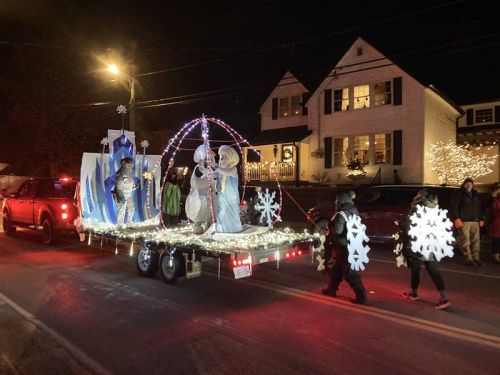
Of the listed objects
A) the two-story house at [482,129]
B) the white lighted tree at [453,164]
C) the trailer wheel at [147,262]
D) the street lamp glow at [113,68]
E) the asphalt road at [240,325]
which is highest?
the street lamp glow at [113,68]

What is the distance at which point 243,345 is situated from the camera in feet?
17.6

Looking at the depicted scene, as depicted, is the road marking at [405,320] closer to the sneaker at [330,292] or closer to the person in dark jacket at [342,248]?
the sneaker at [330,292]

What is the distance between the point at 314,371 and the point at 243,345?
99 cm

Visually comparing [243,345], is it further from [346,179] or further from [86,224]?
[346,179]

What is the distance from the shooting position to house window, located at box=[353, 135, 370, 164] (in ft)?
80.6

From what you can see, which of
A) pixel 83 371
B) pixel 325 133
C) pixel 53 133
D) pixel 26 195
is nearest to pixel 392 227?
pixel 83 371

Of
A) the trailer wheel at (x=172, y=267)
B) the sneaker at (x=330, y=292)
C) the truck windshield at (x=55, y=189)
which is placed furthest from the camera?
the truck windshield at (x=55, y=189)

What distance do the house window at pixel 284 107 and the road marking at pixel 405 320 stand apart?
21641 mm

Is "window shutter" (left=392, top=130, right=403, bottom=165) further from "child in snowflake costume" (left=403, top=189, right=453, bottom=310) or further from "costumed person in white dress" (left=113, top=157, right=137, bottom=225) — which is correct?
"child in snowflake costume" (left=403, top=189, right=453, bottom=310)

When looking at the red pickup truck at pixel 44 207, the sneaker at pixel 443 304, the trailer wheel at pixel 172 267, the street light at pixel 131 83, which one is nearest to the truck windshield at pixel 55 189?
the red pickup truck at pixel 44 207

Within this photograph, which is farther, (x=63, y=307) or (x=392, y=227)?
(x=392, y=227)

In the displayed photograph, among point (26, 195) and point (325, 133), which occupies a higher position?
point (325, 133)

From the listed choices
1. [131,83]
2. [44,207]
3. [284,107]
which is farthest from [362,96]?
[44,207]

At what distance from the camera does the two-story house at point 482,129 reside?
82.1ft
